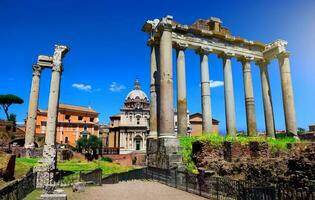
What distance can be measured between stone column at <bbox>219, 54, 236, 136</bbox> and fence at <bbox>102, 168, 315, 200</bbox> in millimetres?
7873

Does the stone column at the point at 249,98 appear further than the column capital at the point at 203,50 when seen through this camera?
Yes

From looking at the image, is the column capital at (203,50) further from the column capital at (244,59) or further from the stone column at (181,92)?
the column capital at (244,59)

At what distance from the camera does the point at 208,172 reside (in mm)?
12227

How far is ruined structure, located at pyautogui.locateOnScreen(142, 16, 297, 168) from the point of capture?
61.2 ft

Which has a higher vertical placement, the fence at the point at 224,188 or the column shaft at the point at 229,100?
the column shaft at the point at 229,100

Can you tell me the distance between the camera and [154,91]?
21.2m

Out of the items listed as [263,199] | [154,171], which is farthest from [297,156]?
[154,171]

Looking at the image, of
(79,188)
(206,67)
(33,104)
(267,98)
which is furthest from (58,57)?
(267,98)

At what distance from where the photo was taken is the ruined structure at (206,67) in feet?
61.2

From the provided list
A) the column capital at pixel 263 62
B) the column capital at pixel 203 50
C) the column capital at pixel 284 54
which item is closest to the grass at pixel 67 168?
the column capital at pixel 203 50

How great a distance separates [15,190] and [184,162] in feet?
28.9

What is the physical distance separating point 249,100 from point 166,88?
30.7 feet

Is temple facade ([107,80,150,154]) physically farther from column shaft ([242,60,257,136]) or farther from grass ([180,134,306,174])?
grass ([180,134,306,174])

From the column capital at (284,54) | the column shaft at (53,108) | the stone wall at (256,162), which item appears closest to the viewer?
the stone wall at (256,162)
